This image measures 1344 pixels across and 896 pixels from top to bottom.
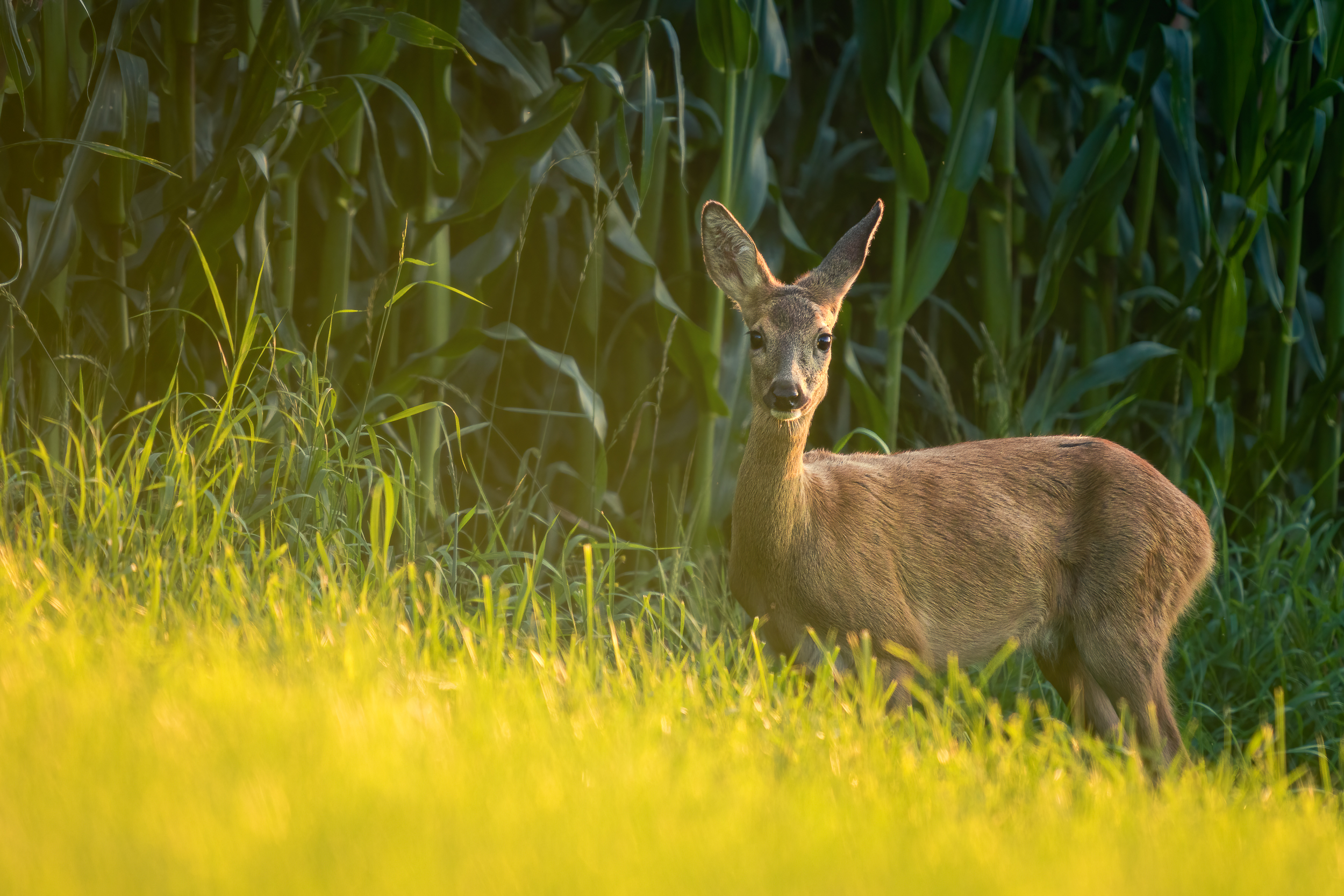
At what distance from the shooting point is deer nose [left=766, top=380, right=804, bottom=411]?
3.35 meters

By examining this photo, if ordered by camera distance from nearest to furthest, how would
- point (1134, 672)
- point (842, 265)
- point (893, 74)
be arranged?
point (842, 265)
point (1134, 672)
point (893, 74)

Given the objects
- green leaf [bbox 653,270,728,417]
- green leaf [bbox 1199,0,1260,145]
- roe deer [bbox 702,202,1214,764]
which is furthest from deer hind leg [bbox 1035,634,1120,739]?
green leaf [bbox 1199,0,1260,145]

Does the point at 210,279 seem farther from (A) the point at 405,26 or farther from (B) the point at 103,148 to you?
(A) the point at 405,26

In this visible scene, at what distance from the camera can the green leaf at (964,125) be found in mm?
4465

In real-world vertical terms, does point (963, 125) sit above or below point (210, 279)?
above

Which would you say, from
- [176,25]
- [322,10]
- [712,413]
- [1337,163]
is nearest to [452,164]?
[322,10]

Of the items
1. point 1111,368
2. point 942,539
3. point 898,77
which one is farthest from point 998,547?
point 898,77

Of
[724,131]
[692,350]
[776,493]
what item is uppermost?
[724,131]

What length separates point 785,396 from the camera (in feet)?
11.0

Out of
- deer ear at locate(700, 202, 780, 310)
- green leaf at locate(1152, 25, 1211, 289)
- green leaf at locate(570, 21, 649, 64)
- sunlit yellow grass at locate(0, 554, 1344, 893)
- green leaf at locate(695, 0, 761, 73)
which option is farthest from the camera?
green leaf at locate(1152, 25, 1211, 289)

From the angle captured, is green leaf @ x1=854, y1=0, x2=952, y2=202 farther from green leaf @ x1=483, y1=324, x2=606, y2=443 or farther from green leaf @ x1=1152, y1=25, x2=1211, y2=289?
green leaf @ x1=483, y1=324, x2=606, y2=443

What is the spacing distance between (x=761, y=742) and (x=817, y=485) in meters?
1.60

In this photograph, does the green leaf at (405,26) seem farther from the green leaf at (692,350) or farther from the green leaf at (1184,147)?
the green leaf at (1184,147)

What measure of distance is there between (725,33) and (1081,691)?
8.03 ft
